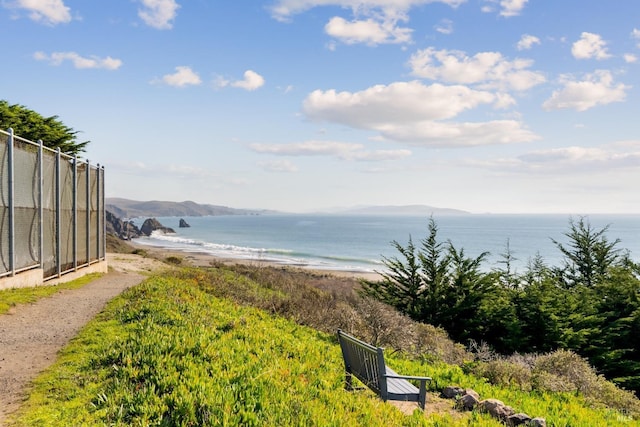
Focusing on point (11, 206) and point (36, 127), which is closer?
point (11, 206)

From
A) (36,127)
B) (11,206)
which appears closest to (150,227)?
(36,127)

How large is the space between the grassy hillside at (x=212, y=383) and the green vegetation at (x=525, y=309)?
7.77m

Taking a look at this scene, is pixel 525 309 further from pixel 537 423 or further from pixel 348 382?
pixel 348 382

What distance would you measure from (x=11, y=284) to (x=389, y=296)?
14.8 m

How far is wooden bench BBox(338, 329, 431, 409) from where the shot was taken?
581cm

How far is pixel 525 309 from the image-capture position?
54.6 feet

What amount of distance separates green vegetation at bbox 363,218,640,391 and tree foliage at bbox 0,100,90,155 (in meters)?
17.0

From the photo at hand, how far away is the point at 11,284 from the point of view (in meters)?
12.7

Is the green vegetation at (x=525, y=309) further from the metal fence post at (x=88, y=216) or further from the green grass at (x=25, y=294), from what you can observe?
the metal fence post at (x=88, y=216)

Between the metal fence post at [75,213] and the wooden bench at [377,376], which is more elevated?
the metal fence post at [75,213]

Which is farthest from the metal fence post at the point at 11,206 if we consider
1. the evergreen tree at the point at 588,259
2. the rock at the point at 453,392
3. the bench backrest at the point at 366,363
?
A: the evergreen tree at the point at 588,259

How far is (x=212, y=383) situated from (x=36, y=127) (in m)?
23.3

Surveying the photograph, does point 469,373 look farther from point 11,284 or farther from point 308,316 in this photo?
point 11,284

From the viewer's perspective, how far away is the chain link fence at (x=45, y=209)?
41.3 ft
